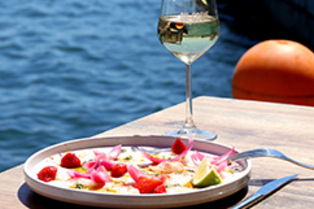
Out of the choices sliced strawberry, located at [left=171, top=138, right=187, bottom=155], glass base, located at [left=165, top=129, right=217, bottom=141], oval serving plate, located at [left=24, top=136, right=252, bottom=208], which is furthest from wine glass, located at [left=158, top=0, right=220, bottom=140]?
oval serving plate, located at [left=24, top=136, right=252, bottom=208]

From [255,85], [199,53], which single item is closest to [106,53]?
[255,85]

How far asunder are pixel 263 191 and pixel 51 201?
394 mm

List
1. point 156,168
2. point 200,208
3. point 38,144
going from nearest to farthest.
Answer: point 200,208 → point 156,168 → point 38,144

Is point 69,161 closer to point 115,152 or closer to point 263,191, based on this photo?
point 115,152

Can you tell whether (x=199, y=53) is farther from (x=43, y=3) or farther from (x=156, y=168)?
(x=43, y=3)

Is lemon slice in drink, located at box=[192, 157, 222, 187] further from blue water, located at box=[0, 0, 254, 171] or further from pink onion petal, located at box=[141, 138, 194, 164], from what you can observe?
blue water, located at box=[0, 0, 254, 171]

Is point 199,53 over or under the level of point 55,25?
over

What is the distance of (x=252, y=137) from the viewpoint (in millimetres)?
1599

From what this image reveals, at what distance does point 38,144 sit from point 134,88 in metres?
2.28

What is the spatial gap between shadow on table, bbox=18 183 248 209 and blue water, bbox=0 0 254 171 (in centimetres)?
458

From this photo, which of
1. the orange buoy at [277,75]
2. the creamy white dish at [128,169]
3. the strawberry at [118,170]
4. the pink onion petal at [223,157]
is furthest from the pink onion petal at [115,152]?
the orange buoy at [277,75]

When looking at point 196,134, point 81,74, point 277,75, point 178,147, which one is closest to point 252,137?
point 196,134

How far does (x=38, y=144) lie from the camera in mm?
6133

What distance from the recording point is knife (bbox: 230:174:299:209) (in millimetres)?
1083
